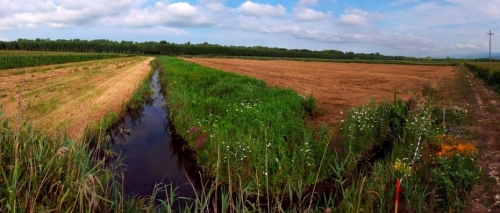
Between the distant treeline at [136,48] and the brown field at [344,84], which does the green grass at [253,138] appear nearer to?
the brown field at [344,84]

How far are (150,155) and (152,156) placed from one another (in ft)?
0.33

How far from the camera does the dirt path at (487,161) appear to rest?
17.7 ft

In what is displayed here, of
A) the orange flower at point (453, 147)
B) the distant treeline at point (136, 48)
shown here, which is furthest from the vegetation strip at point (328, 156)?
the distant treeline at point (136, 48)

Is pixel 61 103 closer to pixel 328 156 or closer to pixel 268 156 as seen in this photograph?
pixel 268 156

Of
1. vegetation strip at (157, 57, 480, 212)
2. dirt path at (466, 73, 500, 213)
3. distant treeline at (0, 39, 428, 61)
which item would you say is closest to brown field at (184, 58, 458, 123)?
vegetation strip at (157, 57, 480, 212)

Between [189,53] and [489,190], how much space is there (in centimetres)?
11775

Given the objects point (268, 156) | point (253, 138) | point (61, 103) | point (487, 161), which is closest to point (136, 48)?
point (61, 103)

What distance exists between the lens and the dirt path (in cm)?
541

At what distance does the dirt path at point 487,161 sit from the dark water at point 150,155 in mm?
4614

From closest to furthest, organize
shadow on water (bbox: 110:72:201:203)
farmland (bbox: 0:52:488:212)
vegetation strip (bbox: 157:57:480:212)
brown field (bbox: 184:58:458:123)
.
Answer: farmland (bbox: 0:52:488:212) < vegetation strip (bbox: 157:57:480:212) < shadow on water (bbox: 110:72:201:203) < brown field (bbox: 184:58:458:123)

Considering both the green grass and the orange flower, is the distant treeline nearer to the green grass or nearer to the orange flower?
the green grass

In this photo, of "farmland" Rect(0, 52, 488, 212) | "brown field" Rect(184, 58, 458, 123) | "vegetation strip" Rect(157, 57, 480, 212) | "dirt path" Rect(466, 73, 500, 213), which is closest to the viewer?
"farmland" Rect(0, 52, 488, 212)

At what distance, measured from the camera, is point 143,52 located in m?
121

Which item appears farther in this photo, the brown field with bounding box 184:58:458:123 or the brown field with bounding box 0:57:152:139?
the brown field with bounding box 184:58:458:123
